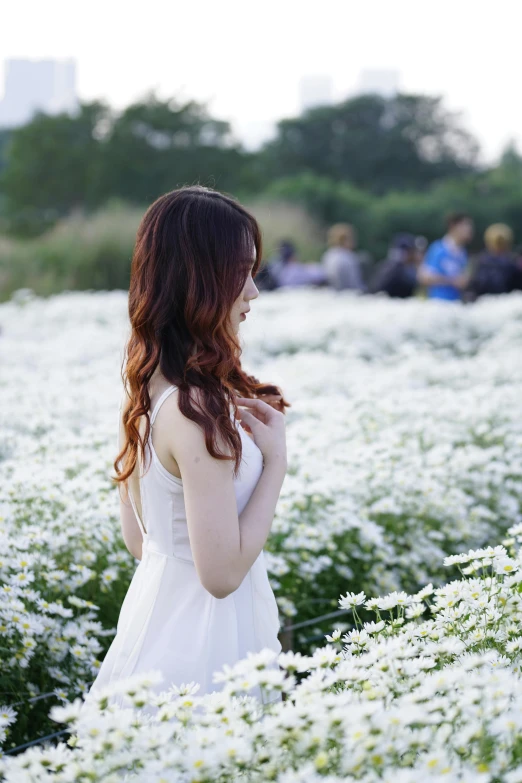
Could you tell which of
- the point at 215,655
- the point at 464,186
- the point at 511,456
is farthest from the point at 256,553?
the point at 464,186

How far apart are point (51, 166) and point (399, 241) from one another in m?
31.3

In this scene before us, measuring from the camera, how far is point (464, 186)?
50281mm

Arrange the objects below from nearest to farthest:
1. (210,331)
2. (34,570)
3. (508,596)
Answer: (210,331), (508,596), (34,570)

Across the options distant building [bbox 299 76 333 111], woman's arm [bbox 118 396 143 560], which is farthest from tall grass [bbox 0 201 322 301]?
distant building [bbox 299 76 333 111]

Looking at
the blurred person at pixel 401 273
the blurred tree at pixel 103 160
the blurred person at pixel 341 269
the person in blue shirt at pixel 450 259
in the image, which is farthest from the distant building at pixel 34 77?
the blurred tree at pixel 103 160

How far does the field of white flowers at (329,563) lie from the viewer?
1636mm

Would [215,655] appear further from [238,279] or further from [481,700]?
[238,279]

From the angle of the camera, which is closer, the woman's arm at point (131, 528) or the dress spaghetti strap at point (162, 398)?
the dress spaghetti strap at point (162, 398)

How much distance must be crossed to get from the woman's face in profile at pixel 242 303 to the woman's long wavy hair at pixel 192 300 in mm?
27

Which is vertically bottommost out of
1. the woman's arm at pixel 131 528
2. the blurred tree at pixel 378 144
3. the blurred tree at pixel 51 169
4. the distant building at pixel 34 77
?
the woman's arm at pixel 131 528

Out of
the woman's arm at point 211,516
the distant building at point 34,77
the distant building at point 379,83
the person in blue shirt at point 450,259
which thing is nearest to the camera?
the woman's arm at point 211,516

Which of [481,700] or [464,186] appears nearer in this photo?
[481,700]

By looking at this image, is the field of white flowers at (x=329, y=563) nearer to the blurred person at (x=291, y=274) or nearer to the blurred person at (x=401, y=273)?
the blurred person at (x=401, y=273)

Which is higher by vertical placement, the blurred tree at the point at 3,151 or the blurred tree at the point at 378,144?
the blurred tree at the point at 378,144
